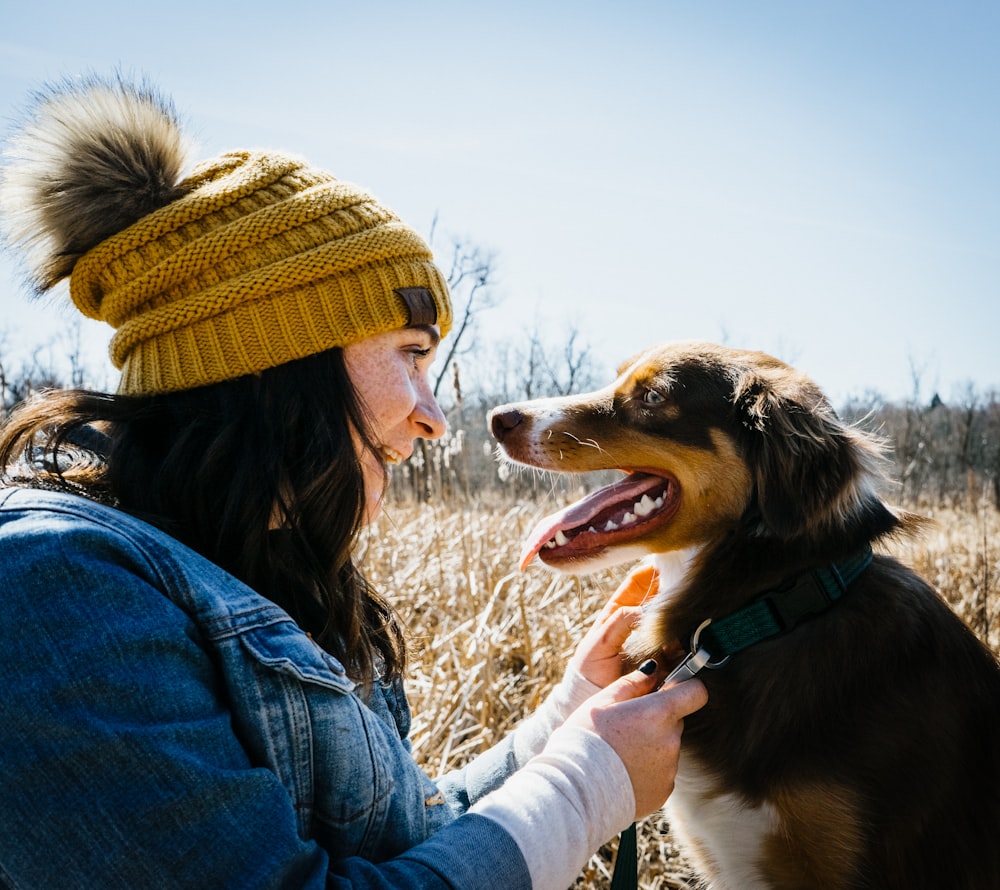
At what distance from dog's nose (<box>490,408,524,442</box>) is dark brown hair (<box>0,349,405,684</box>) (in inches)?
42.9

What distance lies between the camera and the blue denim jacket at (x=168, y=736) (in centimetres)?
106

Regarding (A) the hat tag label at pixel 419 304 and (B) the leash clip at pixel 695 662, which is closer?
(A) the hat tag label at pixel 419 304

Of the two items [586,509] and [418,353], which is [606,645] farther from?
[418,353]

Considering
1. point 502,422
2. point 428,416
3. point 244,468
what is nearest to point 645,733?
point 428,416

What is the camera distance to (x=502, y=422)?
284 cm

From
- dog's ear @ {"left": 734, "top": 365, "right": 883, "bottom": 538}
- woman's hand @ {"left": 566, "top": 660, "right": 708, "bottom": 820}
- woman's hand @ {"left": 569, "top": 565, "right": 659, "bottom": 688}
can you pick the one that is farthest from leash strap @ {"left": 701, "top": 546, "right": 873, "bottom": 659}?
woman's hand @ {"left": 566, "top": 660, "right": 708, "bottom": 820}

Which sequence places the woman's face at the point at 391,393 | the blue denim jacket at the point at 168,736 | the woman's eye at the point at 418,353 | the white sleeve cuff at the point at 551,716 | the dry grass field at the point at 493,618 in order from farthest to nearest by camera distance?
the dry grass field at the point at 493,618
the white sleeve cuff at the point at 551,716
the woman's eye at the point at 418,353
the woman's face at the point at 391,393
the blue denim jacket at the point at 168,736

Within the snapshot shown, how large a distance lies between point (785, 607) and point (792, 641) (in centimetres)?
10

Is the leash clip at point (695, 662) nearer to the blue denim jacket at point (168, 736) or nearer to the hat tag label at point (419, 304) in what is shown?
the blue denim jacket at point (168, 736)

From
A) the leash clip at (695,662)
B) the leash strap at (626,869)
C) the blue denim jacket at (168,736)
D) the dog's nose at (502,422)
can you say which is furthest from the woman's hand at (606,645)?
the blue denim jacket at (168,736)

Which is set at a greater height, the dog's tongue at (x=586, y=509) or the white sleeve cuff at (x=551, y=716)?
the dog's tongue at (x=586, y=509)

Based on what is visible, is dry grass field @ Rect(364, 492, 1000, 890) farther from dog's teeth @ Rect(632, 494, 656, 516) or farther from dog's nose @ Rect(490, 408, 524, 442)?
dog's teeth @ Rect(632, 494, 656, 516)

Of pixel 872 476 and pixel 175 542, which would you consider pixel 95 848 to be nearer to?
pixel 175 542

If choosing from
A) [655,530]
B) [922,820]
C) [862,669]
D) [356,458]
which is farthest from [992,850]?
[356,458]
